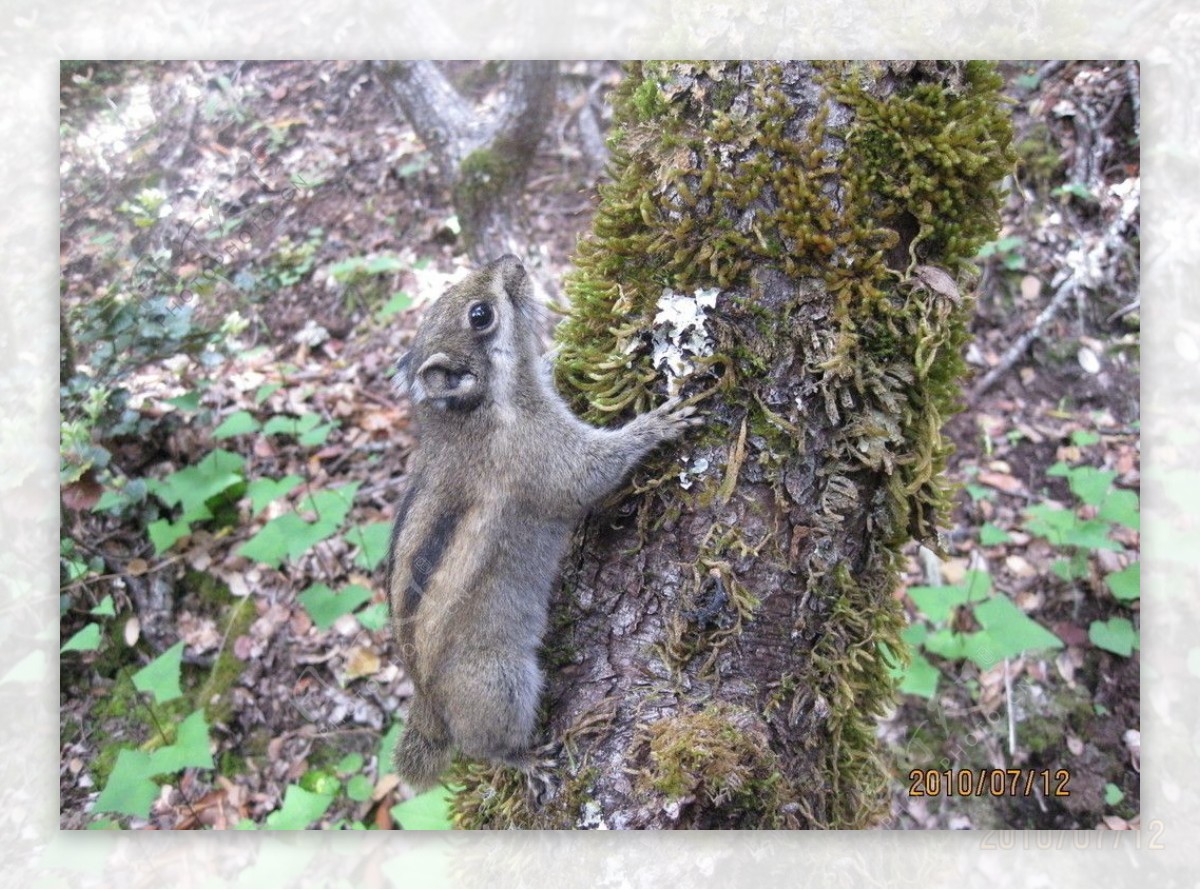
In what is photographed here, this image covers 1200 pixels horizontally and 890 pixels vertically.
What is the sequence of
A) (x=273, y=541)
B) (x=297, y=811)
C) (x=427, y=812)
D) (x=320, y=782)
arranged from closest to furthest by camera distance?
(x=427, y=812), (x=297, y=811), (x=320, y=782), (x=273, y=541)

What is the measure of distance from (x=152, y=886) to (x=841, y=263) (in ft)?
8.57

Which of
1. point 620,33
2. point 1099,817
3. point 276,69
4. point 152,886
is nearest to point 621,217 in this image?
point 620,33

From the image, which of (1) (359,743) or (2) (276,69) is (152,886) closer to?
(1) (359,743)

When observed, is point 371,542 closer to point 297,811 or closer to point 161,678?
point 161,678

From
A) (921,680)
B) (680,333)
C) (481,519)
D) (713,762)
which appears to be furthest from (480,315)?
(921,680)

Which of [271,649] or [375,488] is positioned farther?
[375,488]

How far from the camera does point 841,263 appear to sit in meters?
1.85

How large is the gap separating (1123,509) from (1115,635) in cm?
40

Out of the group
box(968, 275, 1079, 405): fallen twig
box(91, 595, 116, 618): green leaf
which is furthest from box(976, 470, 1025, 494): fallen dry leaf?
box(91, 595, 116, 618): green leaf

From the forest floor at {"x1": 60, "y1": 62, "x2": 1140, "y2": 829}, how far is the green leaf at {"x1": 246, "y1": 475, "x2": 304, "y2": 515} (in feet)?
0.04

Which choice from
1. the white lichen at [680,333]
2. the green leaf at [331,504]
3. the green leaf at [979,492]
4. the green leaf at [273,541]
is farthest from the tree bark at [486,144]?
the green leaf at [979,492]

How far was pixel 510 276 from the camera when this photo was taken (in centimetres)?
249

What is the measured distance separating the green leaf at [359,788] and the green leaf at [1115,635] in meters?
2.49

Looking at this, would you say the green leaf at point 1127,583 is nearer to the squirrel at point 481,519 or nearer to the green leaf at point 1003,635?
the green leaf at point 1003,635
